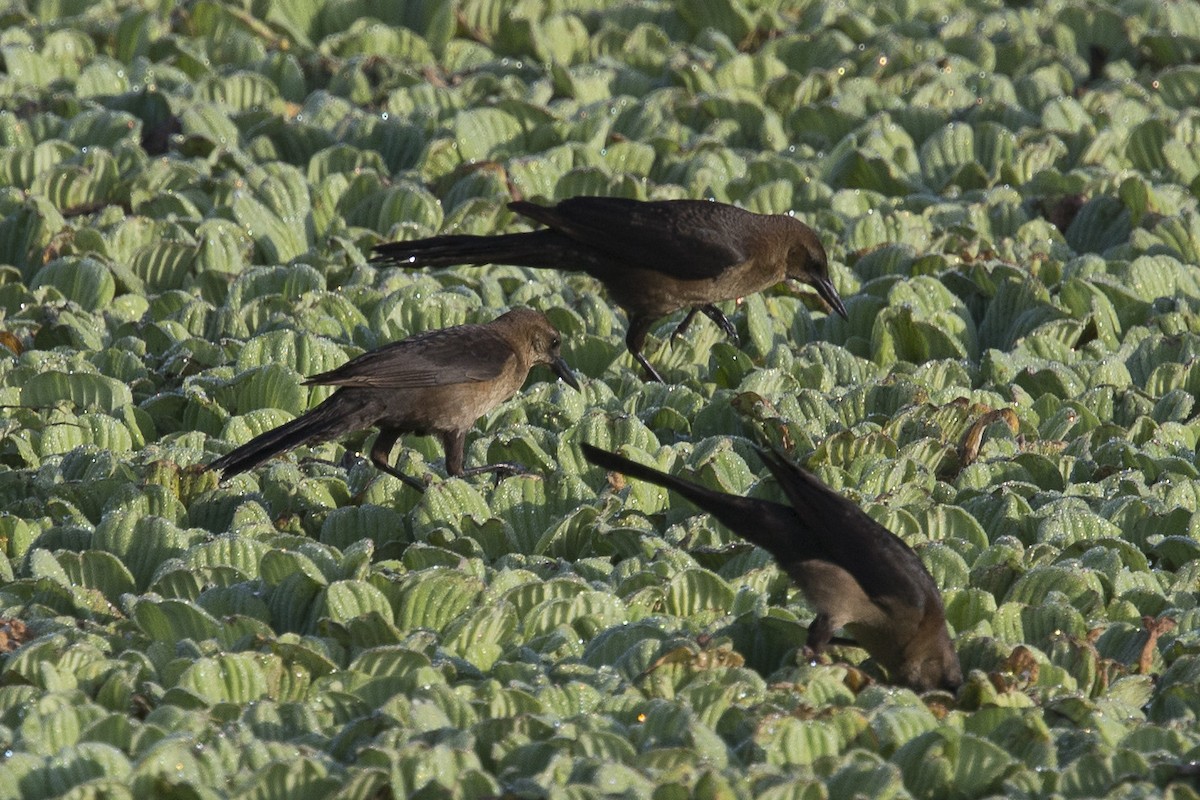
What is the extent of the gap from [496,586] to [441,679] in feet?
2.01

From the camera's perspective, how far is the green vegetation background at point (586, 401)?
13.4 ft

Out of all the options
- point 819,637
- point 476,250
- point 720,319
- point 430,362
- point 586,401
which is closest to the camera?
point 819,637

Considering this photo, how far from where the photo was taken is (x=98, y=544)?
525 cm

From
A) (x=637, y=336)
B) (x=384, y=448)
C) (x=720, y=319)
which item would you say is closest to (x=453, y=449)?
(x=384, y=448)

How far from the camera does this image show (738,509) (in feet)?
15.2

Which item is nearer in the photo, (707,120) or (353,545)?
(353,545)

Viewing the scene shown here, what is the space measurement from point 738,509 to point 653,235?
2.50 meters

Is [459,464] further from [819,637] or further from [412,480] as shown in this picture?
[819,637]

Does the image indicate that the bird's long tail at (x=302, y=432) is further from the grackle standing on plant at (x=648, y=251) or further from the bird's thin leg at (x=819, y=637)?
the bird's thin leg at (x=819, y=637)

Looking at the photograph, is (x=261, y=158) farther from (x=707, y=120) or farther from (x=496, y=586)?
(x=496, y=586)

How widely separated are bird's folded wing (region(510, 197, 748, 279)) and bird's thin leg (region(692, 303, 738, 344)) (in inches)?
8.0

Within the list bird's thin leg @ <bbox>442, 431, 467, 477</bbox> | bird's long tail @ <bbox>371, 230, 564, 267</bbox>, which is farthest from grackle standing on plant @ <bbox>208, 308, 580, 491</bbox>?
bird's long tail @ <bbox>371, 230, 564, 267</bbox>

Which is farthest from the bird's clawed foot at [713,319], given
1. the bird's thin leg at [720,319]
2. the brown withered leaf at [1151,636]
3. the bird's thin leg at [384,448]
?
the brown withered leaf at [1151,636]

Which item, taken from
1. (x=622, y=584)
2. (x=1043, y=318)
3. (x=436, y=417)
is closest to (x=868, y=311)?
(x=1043, y=318)
